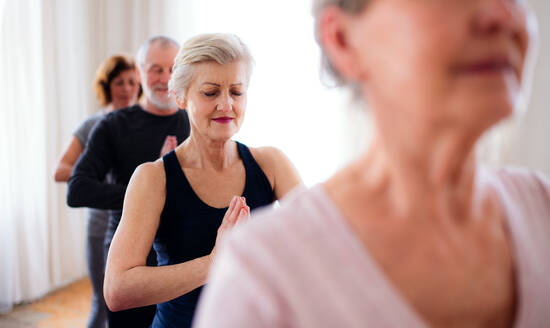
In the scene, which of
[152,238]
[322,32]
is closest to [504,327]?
[322,32]

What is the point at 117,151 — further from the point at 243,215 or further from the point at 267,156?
the point at 243,215

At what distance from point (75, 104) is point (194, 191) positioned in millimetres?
3129

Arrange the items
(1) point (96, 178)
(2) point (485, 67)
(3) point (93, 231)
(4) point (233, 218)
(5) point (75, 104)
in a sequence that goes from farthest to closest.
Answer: (5) point (75, 104) → (3) point (93, 231) → (1) point (96, 178) → (4) point (233, 218) → (2) point (485, 67)

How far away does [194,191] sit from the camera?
4.33ft

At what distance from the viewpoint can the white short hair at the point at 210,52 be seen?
1330 millimetres

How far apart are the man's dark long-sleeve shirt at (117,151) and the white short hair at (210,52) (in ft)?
2.20

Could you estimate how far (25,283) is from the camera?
368cm

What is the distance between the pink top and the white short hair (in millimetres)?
797

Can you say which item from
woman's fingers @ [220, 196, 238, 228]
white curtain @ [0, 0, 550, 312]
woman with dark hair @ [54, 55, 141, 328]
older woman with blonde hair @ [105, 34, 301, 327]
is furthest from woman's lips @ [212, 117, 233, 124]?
white curtain @ [0, 0, 550, 312]

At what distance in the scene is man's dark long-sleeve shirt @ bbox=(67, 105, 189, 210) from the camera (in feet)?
6.09

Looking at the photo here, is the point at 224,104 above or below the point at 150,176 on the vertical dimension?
above

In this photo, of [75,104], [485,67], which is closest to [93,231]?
[75,104]

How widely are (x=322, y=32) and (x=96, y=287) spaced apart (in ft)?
7.21

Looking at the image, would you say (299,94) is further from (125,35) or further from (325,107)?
(125,35)
